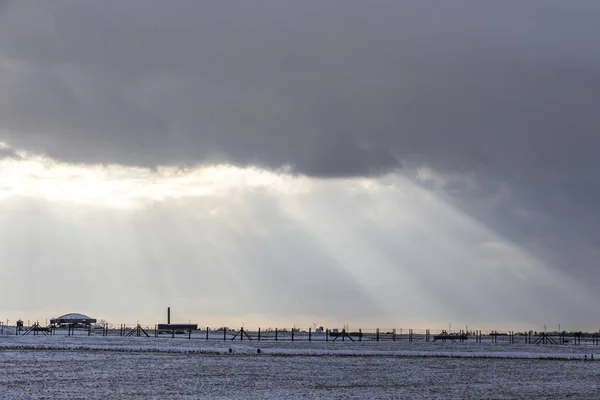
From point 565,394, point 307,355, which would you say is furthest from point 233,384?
point 307,355

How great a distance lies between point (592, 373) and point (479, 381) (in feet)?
56.3

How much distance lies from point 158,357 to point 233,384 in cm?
3233

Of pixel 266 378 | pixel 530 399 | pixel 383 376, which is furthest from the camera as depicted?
pixel 383 376

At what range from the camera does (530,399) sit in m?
53.4

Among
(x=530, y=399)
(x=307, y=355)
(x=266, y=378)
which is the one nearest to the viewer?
(x=530, y=399)

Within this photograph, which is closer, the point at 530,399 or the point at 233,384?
the point at 530,399

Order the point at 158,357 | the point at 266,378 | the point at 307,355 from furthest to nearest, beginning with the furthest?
the point at 307,355, the point at 158,357, the point at 266,378

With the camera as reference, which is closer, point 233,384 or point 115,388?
point 115,388

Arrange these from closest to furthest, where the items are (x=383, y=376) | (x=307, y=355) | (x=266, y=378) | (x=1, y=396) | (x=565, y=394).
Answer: (x=1, y=396) < (x=565, y=394) < (x=266, y=378) < (x=383, y=376) < (x=307, y=355)

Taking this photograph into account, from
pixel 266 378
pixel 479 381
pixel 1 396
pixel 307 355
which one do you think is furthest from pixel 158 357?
pixel 1 396

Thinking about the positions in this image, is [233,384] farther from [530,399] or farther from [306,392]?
Answer: [530,399]

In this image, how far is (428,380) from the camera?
218 feet

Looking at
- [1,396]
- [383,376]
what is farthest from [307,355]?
[1,396]

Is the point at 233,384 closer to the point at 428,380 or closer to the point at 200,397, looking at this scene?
the point at 200,397
